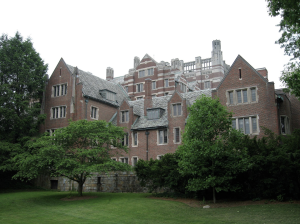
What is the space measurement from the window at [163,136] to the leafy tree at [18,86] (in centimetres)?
1395

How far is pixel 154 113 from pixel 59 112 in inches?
472

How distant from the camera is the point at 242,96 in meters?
30.0

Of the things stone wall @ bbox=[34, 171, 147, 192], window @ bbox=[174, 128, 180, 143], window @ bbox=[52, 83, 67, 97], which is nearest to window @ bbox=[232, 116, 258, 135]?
window @ bbox=[174, 128, 180, 143]

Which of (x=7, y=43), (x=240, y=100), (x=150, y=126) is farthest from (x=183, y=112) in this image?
(x=7, y=43)

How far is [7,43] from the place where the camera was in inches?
1478

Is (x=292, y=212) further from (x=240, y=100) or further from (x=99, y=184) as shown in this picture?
(x=99, y=184)

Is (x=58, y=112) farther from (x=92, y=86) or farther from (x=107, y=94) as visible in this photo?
(x=107, y=94)

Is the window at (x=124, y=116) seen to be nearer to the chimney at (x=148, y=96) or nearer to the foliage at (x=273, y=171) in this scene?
the chimney at (x=148, y=96)

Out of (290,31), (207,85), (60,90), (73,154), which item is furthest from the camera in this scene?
(207,85)

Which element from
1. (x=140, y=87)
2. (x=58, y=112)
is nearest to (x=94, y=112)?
(x=58, y=112)

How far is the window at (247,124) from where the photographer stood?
29.0 m

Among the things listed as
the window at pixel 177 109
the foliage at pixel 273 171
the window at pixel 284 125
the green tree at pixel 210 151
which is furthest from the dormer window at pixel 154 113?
the foliage at pixel 273 171

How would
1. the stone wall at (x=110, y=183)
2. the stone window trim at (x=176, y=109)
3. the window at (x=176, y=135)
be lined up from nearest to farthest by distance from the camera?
the stone wall at (x=110, y=183), the window at (x=176, y=135), the stone window trim at (x=176, y=109)

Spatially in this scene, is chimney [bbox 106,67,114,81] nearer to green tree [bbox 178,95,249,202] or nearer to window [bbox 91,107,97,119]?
window [bbox 91,107,97,119]
